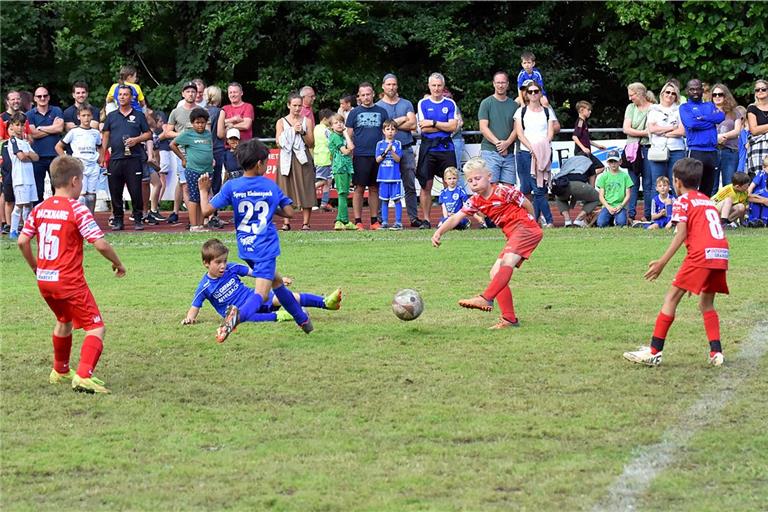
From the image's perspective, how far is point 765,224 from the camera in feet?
56.4

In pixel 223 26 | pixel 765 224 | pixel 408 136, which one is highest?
pixel 223 26

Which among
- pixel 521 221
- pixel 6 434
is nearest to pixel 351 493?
pixel 6 434

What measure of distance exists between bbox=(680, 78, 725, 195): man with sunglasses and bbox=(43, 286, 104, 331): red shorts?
10606 mm

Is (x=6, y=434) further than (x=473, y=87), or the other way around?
(x=473, y=87)

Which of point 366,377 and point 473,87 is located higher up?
point 473,87

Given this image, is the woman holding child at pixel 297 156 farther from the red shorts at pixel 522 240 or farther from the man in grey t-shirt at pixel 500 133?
the red shorts at pixel 522 240

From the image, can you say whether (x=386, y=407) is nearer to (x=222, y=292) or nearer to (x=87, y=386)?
(x=87, y=386)

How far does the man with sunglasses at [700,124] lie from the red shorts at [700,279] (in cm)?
850

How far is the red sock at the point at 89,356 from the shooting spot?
7672 mm

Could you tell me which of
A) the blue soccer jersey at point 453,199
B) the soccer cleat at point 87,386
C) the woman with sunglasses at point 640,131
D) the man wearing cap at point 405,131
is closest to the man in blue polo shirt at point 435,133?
the man wearing cap at point 405,131

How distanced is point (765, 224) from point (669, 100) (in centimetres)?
218

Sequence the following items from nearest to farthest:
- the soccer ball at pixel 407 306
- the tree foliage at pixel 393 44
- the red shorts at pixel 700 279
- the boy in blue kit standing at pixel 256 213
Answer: the red shorts at pixel 700 279
the boy in blue kit standing at pixel 256 213
the soccer ball at pixel 407 306
the tree foliage at pixel 393 44

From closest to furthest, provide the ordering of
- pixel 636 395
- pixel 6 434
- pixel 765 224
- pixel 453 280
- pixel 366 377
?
pixel 6 434
pixel 636 395
pixel 366 377
pixel 453 280
pixel 765 224

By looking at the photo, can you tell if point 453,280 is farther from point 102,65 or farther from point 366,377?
point 102,65
